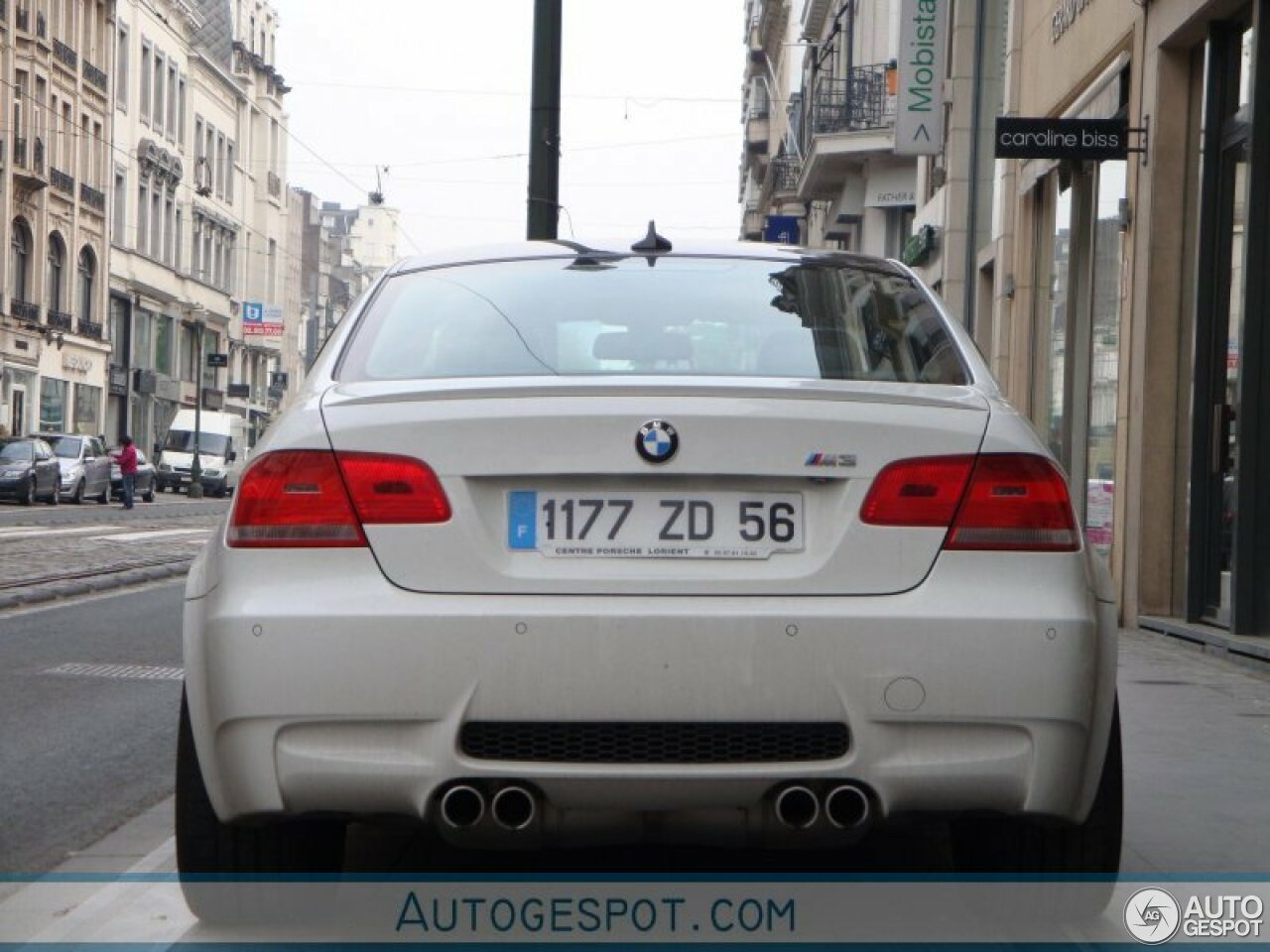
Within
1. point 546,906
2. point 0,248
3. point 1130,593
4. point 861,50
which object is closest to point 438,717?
point 546,906

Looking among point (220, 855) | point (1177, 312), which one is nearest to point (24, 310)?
point (1177, 312)

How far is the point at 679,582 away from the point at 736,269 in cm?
140

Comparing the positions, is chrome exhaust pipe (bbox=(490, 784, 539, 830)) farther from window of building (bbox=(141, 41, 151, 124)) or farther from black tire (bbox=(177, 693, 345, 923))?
window of building (bbox=(141, 41, 151, 124))

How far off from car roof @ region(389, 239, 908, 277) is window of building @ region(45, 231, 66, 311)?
55.3 m

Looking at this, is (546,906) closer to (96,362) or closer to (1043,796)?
(1043,796)

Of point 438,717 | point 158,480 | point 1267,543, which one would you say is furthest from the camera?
point 158,480

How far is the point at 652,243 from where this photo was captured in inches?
210

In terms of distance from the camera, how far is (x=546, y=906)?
4.68m

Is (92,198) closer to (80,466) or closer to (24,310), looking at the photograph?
(24,310)

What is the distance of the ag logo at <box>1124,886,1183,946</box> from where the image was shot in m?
4.51

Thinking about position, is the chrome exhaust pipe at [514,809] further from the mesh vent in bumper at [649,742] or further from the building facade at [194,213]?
the building facade at [194,213]

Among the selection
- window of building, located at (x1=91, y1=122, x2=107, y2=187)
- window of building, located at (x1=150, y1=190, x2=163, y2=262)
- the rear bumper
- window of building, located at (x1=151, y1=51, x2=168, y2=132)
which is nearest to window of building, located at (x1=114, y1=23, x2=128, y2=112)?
window of building, located at (x1=91, y1=122, x2=107, y2=187)

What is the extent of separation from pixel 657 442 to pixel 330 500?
66cm

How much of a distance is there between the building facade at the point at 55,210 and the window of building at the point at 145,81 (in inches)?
207
